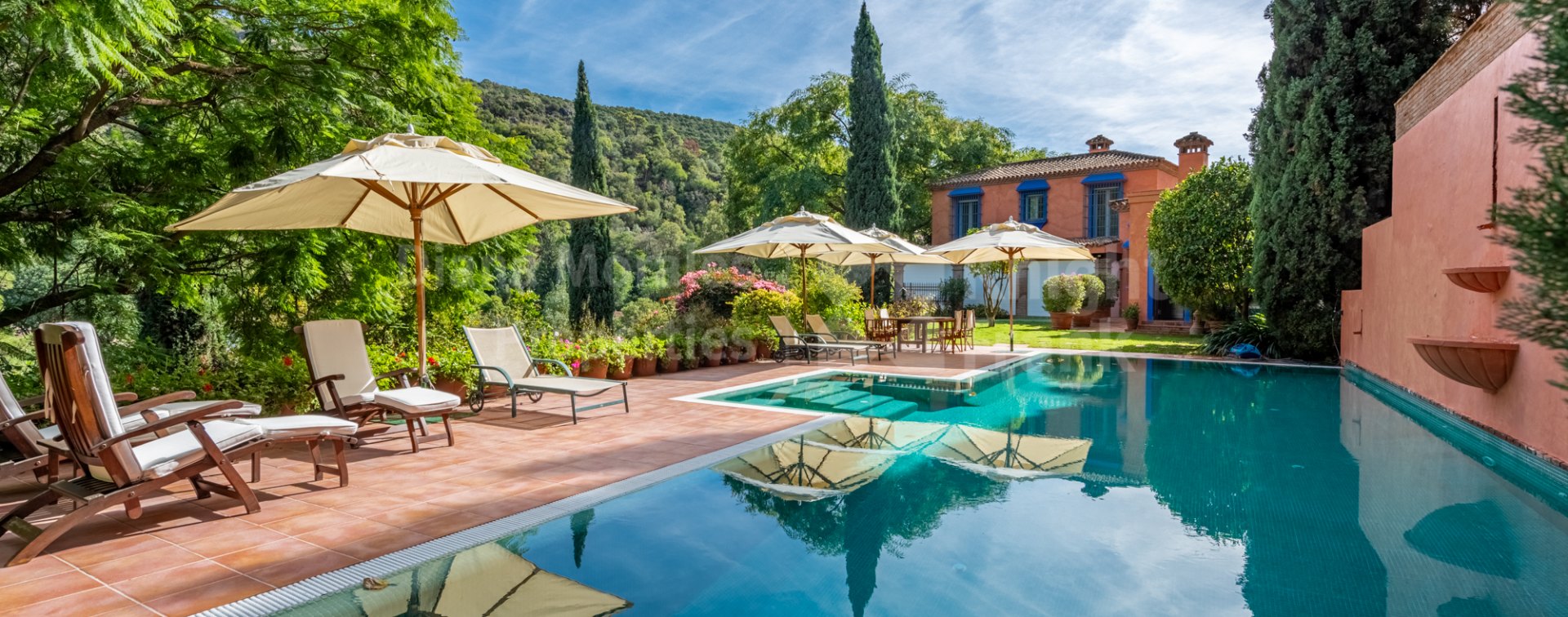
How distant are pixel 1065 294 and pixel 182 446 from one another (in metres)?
20.8

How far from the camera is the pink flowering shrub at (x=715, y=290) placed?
45.4ft

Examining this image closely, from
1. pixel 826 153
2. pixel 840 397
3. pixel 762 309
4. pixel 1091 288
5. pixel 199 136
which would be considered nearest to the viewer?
pixel 199 136

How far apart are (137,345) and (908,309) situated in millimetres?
13872

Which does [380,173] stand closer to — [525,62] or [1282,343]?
[1282,343]

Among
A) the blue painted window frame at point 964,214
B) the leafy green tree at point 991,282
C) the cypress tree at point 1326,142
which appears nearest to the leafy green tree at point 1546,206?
the cypress tree at point 1326,142

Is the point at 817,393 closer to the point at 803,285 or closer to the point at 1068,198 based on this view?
the point at 803,285

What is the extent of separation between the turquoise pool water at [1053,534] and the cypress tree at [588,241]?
16685 millimetres

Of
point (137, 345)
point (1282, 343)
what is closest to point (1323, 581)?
point (137, 345)

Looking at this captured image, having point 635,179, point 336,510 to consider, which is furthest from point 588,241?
point 336,510

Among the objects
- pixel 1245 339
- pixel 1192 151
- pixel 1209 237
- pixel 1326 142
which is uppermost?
pixel 1192 151

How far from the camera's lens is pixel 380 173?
469 centimetres

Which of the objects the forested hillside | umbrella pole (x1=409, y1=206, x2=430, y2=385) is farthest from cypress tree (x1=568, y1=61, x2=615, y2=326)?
umbrella pole (x1=409, y1=206, x2=430, y2=385)

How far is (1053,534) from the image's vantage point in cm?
393

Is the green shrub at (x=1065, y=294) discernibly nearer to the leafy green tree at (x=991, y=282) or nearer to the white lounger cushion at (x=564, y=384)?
the leafy green tree at (x=991, y=282)
